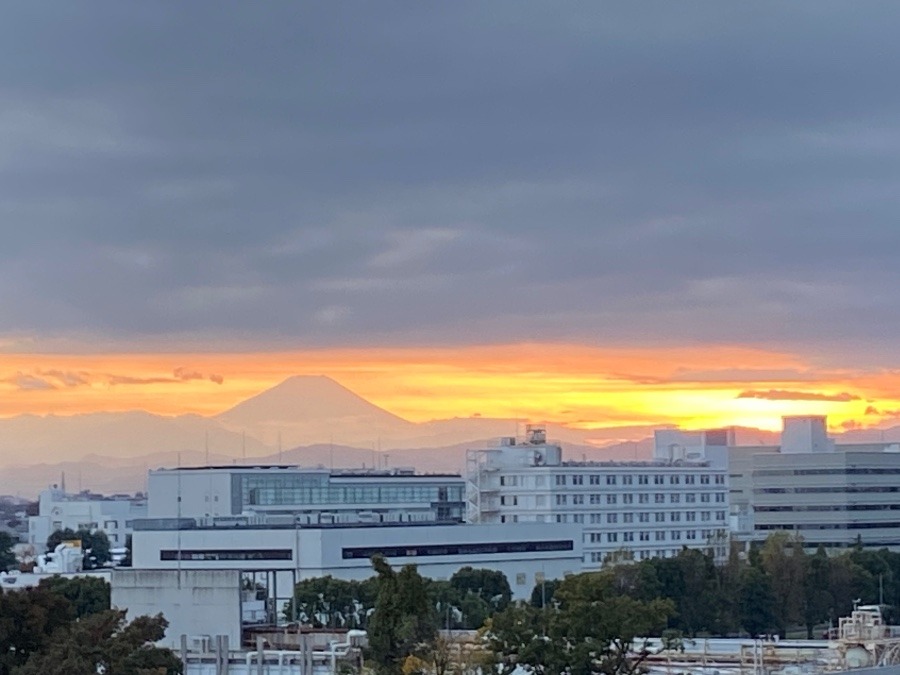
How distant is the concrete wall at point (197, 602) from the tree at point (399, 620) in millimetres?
20947

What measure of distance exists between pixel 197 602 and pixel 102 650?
2204cm

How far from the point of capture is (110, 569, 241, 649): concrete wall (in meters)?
66.6

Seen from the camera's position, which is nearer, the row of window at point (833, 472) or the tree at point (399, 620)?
→ the tree at point (399, 620)

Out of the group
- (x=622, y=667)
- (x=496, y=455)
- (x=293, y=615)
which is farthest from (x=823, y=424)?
(x=622, y=667)

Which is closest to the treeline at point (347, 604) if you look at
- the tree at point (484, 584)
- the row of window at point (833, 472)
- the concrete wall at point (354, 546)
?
the tree at point (484, 584)

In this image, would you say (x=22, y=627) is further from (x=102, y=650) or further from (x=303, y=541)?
(x=303, y=541)

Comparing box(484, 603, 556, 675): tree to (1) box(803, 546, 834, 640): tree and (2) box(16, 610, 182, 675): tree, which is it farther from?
(1) box(803, 546, 834, 640): tree

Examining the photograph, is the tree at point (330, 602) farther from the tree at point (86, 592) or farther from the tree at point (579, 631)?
the tree at point (579, 631)

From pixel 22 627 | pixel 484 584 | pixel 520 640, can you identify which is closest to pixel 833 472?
pixel 484 584

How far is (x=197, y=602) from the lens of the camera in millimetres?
67625

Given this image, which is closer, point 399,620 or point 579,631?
point 399,620

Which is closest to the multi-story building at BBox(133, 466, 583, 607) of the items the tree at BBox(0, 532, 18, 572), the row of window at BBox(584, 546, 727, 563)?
the tree at BBox(0, 532, 18, 572)

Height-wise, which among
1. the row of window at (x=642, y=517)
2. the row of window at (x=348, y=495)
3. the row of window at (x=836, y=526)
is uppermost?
the row of window at (x=348, y=495)

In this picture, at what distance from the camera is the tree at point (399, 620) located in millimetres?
45281
